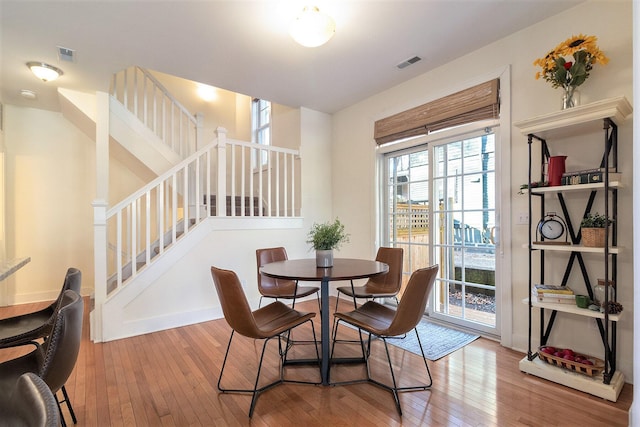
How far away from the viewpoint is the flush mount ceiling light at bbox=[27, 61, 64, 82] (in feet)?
10.1

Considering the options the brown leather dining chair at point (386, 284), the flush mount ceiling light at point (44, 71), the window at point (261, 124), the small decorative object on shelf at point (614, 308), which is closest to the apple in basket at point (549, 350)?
the small decorative object on shelf at point (614, 308)

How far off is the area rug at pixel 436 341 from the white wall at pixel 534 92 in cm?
45

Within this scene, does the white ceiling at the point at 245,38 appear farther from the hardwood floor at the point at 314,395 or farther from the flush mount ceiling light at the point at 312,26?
the hardwood floor at the point at 314,395

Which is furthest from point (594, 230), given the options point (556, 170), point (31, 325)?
point (31, 325)

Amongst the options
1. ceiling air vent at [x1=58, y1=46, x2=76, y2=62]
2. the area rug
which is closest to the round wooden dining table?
the area rug

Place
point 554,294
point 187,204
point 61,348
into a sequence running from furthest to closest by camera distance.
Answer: point 187,204
point 554,294
point 61,348

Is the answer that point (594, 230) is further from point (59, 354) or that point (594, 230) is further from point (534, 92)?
point (59, 354)

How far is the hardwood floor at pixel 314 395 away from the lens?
174 cm

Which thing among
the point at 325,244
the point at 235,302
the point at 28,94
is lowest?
the point at 235,302

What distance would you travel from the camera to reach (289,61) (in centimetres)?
313

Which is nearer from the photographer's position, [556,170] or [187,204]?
[556,170]

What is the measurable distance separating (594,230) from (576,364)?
913 mm

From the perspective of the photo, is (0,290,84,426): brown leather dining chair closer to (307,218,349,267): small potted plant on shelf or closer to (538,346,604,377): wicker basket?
(307,218,349,267): small potted plant on shelf

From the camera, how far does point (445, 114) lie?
3.16 metres
